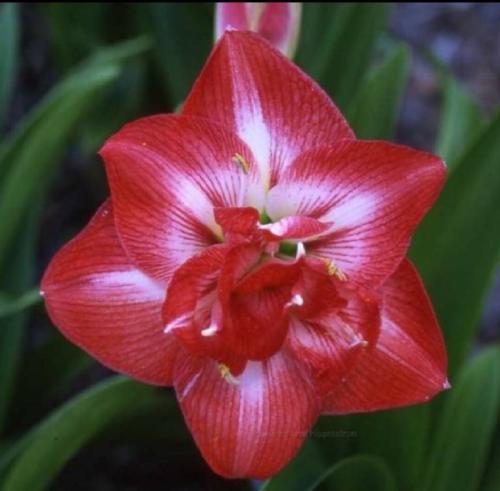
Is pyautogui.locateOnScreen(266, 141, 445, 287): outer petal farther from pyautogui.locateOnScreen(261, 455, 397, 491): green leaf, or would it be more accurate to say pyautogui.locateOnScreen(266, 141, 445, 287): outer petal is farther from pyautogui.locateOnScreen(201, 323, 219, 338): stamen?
pyautogui.locateOnScreen(261, 455, 397, 491): green leaf

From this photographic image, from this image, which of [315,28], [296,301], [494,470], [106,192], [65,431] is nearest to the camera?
[296,301]

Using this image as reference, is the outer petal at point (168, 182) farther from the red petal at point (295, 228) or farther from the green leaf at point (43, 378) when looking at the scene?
the green leaf at point (43, 378)

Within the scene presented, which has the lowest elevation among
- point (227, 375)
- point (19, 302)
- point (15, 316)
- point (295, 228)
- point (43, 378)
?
point (43, 378)

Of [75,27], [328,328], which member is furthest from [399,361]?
[75,27]

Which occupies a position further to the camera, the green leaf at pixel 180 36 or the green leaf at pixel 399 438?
the green leaf at pixel 180 36

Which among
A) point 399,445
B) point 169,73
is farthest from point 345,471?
point 169,73

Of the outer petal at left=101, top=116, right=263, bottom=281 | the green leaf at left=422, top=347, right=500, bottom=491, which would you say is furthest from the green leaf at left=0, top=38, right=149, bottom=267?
the green leaf at left=422, top=347, right=500, bottom=491

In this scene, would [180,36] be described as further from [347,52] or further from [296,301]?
[296,301]

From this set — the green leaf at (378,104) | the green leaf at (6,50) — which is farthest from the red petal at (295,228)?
the green leaf at (6,50)
